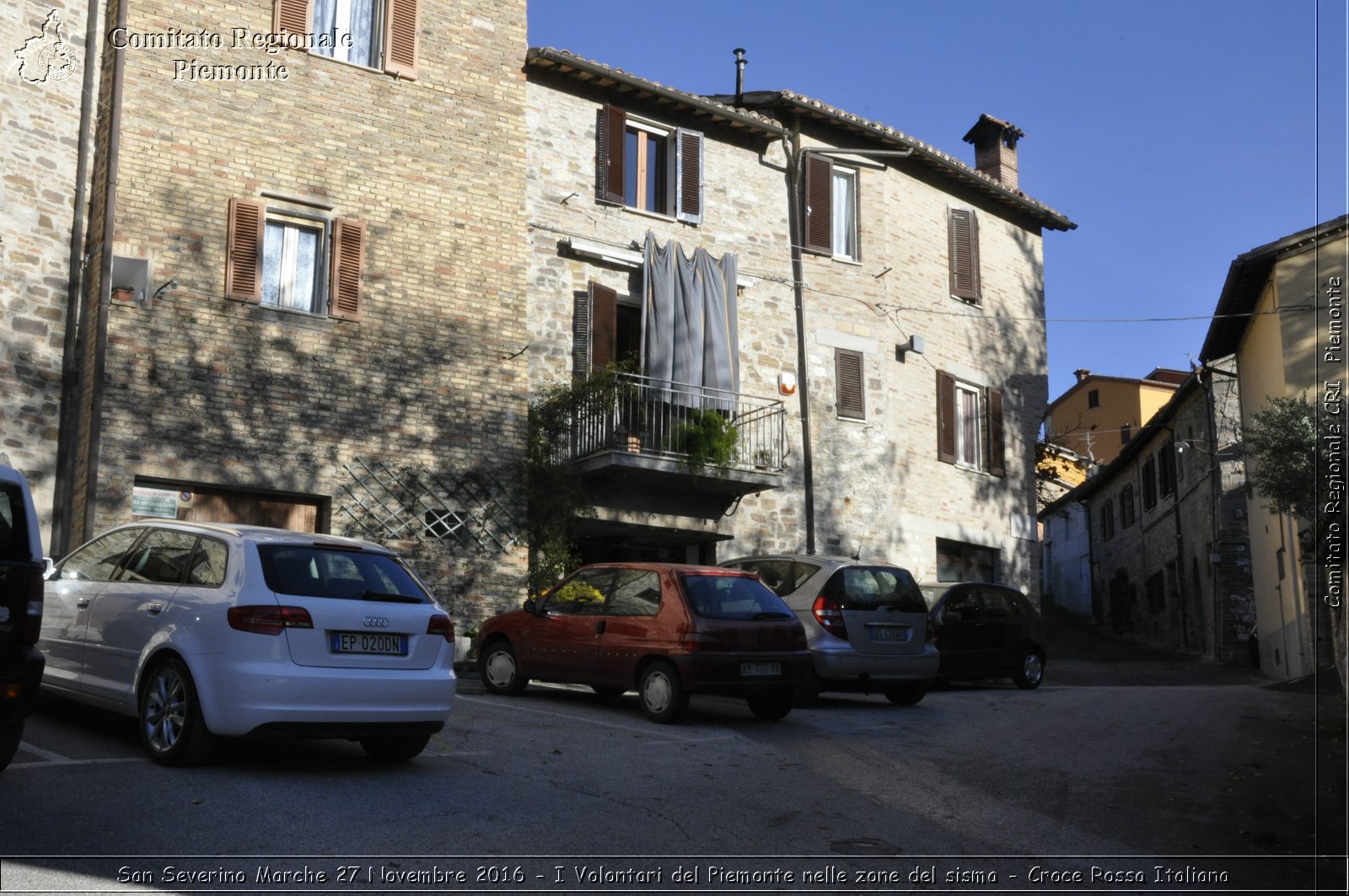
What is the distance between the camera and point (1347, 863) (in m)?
6.73

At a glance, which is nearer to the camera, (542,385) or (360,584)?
(360,584)

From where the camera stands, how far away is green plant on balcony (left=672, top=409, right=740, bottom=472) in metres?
18.8

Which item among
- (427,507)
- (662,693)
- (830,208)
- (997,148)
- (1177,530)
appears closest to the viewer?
(662,693)

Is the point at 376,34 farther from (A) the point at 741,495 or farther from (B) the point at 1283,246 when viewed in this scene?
(B) the point at 1283,246

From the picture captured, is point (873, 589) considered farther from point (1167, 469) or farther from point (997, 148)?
point (1167, 469)

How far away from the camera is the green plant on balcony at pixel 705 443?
61.6 ft

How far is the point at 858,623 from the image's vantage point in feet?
45.6

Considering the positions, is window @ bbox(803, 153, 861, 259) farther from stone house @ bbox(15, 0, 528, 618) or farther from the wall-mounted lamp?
stone house @ bbox(15, 0, 528, 618)

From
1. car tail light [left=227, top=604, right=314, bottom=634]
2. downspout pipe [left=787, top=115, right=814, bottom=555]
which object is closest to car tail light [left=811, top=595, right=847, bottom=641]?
car tail light [left=227, top=604, right=314, bottom=634]

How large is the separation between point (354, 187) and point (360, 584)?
9.77m

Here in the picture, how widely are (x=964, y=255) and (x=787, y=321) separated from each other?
4780 millimetres

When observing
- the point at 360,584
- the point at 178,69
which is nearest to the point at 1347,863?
the point at 360,584

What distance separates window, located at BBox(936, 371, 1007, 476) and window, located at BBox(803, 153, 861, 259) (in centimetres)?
296

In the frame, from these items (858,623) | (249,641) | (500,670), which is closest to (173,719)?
(249,641)
